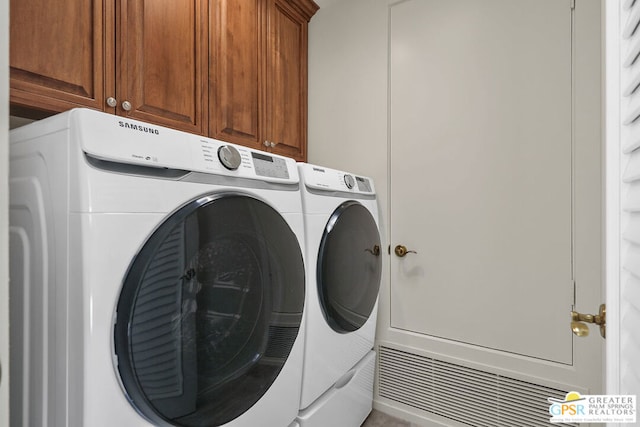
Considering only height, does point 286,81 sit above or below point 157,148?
above

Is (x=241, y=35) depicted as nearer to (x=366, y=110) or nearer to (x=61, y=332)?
(x=366, y=110)

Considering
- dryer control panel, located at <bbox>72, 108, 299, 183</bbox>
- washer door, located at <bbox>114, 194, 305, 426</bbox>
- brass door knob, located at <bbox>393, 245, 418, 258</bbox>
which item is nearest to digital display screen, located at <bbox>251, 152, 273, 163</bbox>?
dryer control panel, located at <bbox>72, 108, 299, 183</bbox>

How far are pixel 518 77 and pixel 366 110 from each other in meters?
0.73

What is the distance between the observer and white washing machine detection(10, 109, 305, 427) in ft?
1.82

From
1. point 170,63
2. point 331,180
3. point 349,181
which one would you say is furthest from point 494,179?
point 170,63

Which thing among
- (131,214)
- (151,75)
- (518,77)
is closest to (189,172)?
(131,214)

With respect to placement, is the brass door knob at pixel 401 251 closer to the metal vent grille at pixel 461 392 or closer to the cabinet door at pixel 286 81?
the metal vent grille at pixel 461 392

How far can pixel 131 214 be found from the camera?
600 millimetres

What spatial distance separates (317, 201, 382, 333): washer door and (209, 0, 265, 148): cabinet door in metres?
0.62

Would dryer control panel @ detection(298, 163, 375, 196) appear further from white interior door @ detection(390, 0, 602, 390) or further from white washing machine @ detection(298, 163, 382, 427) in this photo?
white interior door @ detection(390, 0, 602, 390)

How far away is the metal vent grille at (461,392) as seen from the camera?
1.35m

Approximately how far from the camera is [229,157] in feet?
2.64

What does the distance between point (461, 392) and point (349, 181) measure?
1.15 metres
